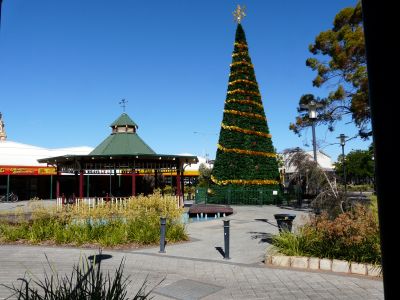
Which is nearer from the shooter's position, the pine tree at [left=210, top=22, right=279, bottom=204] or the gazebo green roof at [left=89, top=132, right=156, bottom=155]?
the gazebo green roof at [left=89, top=132, right=156, bottom=155]

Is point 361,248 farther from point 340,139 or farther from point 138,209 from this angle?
point 340,139

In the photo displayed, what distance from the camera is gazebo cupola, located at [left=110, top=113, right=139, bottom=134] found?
2806 centimetres

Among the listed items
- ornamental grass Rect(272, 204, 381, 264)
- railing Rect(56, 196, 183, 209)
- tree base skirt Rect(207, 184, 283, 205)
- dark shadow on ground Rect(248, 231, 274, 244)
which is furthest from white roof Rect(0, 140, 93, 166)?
ornamental grass Rect(272, 204, 381, 264)

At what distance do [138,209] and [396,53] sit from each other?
13362 mm

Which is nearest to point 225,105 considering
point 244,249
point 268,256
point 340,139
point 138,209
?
point 340,139

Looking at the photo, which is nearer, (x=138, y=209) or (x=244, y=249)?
(x=244, y=249)

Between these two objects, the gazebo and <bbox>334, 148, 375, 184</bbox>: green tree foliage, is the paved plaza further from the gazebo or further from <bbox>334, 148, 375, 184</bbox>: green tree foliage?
<bbox>334, 148, 375, 184</bbox>: green tree foliage

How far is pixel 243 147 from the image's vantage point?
30.1m

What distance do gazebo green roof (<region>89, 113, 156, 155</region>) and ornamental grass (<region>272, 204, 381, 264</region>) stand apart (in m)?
16.7

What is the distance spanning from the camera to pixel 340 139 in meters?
26.4

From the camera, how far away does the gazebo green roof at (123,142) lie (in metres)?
25.4

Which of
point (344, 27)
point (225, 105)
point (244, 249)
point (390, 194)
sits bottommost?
point (244, 249)

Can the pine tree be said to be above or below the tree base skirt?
above

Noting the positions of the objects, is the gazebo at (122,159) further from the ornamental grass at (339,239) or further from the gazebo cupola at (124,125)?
the ornamental grass at (339,239)
